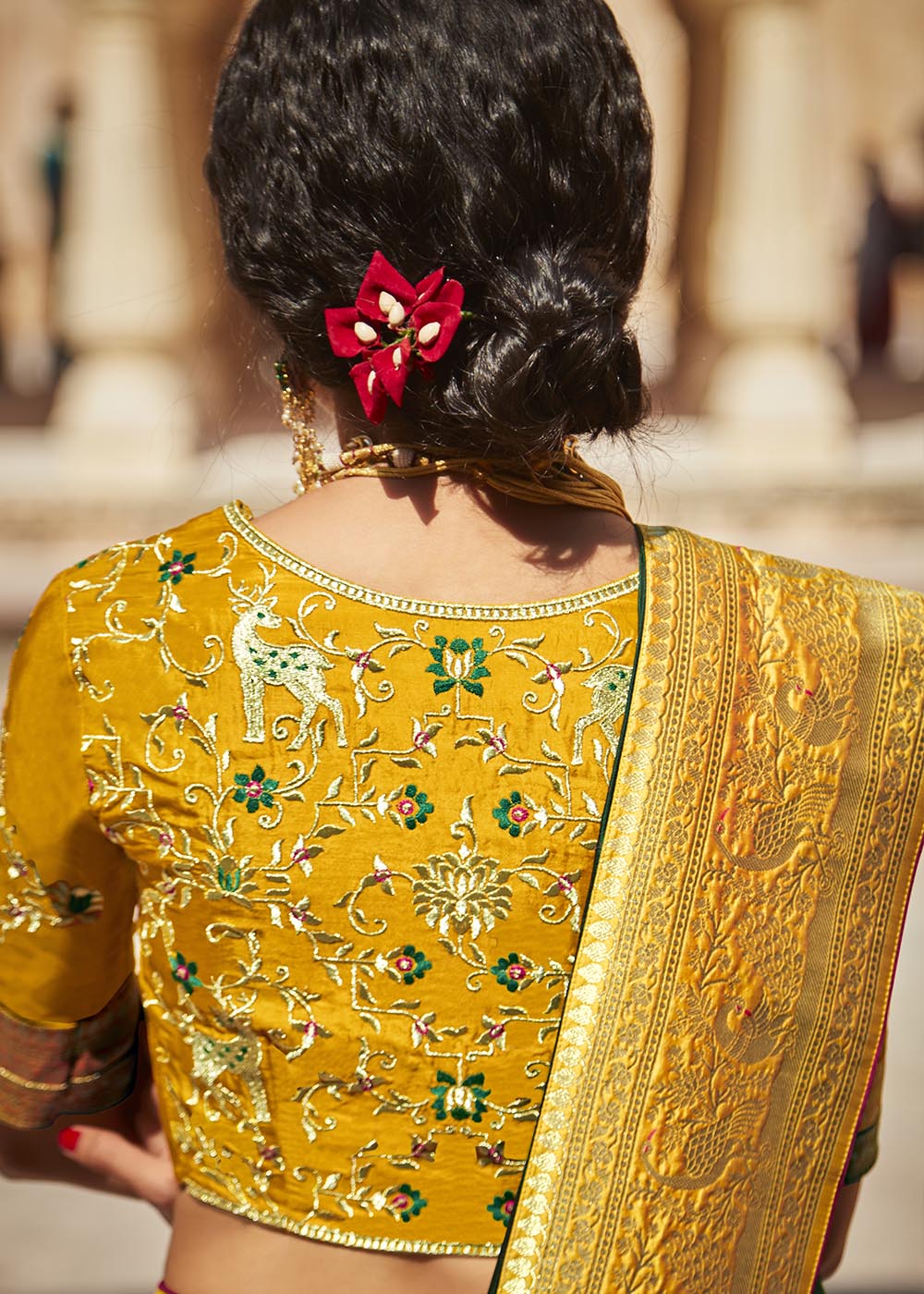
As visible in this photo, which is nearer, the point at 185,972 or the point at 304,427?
the point at 185,972

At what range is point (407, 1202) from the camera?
0.99 m

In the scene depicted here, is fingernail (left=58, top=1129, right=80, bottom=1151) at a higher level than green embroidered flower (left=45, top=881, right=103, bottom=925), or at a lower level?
lower

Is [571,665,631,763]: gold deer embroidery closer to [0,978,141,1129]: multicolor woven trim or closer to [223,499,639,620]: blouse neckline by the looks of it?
[223,499,639,620]: blouse neckline

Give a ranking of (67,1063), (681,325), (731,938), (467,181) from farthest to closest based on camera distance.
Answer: (681,325) → (67,1063) → (731,938) → (467,181)

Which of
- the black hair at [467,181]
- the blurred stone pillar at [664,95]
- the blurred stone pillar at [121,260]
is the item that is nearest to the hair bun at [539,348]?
the black hair at [467,181]

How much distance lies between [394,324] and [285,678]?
24cm

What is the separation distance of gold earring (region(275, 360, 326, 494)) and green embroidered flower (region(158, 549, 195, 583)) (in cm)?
13

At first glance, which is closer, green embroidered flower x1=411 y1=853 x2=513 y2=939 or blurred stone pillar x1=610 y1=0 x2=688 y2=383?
green embroidered flower x1=411 y1=853 x2=513 y2=939

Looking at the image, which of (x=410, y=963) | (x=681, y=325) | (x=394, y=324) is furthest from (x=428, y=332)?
(x=681, y=325)

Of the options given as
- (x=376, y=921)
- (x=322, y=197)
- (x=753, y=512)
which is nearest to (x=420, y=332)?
(x=322, y=197)

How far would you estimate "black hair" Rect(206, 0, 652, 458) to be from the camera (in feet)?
2.95

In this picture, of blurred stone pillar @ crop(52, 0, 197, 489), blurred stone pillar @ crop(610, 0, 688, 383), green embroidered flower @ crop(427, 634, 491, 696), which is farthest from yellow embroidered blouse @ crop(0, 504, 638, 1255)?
blurred stone pillar @ crop(610, 0, 688, 383)

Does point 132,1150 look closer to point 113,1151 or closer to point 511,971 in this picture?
point 113,1151

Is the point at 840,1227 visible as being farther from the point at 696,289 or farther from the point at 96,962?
the point at 696,289
